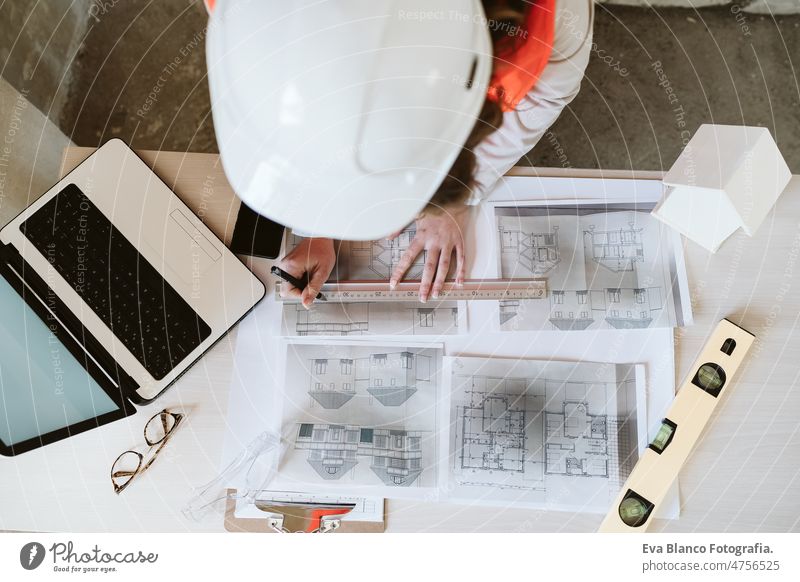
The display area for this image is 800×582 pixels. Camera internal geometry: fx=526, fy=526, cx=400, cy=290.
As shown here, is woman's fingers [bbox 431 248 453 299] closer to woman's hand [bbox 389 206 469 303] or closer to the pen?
woman's hand [bbox 389 206 469 303]

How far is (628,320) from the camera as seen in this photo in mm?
769

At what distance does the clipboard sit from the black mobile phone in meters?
0.34

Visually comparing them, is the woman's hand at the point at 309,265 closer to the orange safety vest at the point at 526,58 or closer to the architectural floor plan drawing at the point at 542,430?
the architectural floor plan drawing at the point at 542,430

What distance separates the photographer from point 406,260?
0.80m

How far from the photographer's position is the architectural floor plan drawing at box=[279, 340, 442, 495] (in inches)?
29.5

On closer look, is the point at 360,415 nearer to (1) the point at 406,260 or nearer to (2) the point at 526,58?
(1) the point at 406,260

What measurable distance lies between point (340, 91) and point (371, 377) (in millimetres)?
537

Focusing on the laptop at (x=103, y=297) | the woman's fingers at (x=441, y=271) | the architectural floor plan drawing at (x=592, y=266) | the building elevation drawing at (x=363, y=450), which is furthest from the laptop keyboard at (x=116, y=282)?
the architectural floor plan drawing at (x=592, y=266)

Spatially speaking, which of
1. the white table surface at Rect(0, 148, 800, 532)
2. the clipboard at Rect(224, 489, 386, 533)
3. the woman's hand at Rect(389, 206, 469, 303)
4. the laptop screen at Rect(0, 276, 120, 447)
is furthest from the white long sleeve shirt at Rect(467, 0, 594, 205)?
the laptop screen at Rect(0, 276, 120, 447)

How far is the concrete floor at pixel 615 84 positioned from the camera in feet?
4.11

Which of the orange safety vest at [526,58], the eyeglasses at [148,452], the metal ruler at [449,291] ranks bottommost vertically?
the eyeglasses at [148,452]

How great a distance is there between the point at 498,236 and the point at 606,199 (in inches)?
6.8

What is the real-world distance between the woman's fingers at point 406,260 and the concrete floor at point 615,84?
580 millimetres

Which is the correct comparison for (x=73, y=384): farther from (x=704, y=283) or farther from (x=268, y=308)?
(x=704, y=283)
